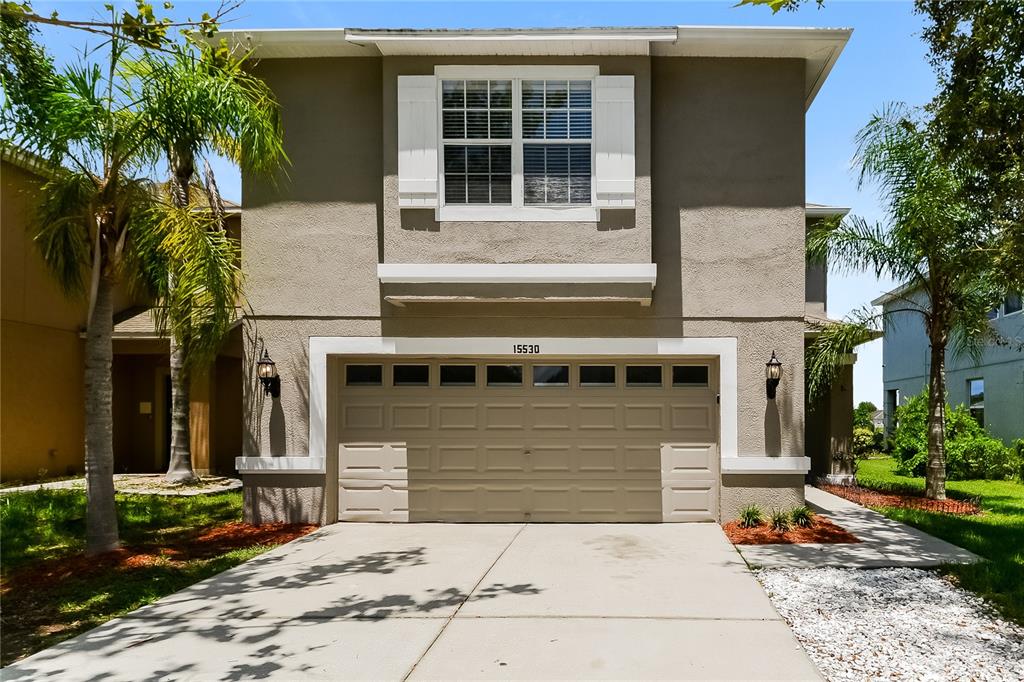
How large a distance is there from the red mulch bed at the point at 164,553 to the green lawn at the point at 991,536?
7.84 metres

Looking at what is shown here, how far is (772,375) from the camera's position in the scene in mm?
9875

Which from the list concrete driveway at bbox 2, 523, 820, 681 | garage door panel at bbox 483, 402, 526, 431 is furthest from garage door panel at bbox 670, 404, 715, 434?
garage door panel at bbox 483, 402, 526, 431

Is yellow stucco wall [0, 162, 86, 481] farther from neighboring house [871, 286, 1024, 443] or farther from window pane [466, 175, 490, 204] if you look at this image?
neighboring house [871, 286, 1024, 443]

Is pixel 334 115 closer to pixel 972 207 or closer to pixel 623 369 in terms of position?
pixel 623 369

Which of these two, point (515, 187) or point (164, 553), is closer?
point (164, 553)

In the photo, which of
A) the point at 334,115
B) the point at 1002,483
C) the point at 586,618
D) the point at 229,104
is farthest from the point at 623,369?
the point at 1002,483

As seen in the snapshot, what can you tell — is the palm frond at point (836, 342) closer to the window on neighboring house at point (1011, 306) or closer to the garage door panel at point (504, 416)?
the garage door panel at point (504, 416)

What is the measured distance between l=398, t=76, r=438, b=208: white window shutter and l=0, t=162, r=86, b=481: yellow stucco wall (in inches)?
322

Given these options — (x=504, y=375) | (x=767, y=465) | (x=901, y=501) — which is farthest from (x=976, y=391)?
(x=504, y=375)

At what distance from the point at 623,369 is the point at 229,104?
6.16 m

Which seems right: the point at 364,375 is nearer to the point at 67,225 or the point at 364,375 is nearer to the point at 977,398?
the point at 67,225

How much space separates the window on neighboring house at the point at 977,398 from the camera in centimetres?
2133

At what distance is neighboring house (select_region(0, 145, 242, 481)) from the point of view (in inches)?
570

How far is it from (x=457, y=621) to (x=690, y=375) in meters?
5.61
